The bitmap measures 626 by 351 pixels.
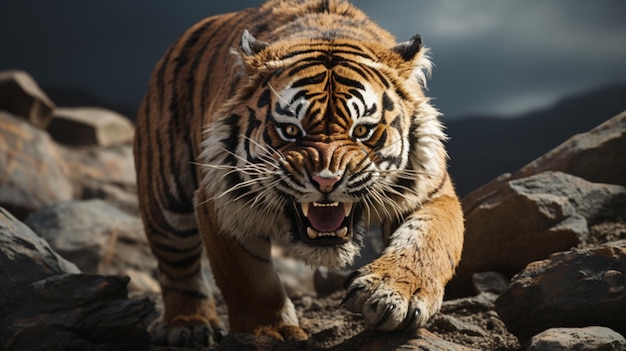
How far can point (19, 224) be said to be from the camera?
Answer: 2.72m

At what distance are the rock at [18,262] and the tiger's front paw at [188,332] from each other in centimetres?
48

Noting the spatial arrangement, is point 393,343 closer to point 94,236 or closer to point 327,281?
point 327,281

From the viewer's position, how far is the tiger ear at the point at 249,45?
2406mm

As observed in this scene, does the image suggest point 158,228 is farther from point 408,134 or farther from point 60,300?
point 408,134

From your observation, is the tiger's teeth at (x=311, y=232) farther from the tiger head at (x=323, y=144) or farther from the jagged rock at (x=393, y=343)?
the jagged rock at (x=393, y=343)

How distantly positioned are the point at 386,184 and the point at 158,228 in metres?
1.29

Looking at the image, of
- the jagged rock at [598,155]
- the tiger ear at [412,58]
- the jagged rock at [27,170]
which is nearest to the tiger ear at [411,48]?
the tiger ear at [412,58]

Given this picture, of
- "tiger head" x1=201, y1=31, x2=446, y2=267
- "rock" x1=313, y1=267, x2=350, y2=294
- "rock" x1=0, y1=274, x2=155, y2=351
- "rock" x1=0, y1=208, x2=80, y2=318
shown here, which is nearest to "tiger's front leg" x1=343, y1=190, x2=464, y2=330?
"tiger head" x1=201, y1=31, x2=446, y2=267

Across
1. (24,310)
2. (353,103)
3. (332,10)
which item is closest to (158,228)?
(24,310)

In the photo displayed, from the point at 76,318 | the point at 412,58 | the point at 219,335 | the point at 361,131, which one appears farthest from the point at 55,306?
the point at 412,58

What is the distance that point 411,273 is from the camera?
6.66ft

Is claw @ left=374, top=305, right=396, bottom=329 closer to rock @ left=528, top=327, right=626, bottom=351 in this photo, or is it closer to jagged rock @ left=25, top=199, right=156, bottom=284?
rock @ left=528, top=327, right=626, bottom=351

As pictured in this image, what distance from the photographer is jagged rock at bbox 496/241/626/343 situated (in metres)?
2.07

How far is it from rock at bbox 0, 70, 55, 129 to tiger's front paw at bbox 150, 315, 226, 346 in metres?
4.38
